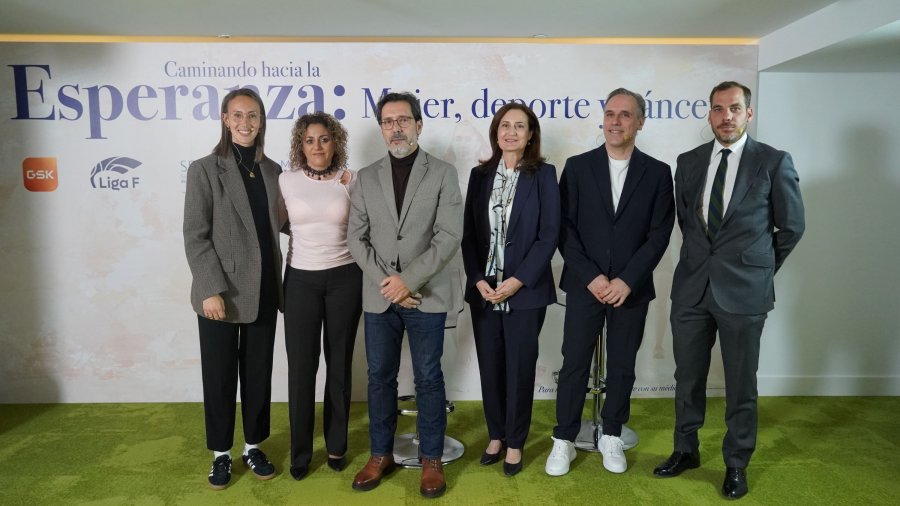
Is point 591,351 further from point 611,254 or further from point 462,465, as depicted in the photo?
point 462,465

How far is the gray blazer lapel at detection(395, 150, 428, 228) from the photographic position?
2.95 metres

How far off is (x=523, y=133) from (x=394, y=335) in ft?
3.80

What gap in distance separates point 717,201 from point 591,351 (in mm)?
966

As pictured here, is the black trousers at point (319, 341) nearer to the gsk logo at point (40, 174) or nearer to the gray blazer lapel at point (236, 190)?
the gray blazer lapel at point (236, 190)

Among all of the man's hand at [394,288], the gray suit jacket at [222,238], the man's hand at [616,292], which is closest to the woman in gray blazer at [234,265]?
the gray suit jacket at [222,238]

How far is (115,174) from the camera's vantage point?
4.21m

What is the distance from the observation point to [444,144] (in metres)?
4.25

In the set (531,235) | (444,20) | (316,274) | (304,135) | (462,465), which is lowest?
(462,465)

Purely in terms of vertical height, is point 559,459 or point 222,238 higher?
point 222,238

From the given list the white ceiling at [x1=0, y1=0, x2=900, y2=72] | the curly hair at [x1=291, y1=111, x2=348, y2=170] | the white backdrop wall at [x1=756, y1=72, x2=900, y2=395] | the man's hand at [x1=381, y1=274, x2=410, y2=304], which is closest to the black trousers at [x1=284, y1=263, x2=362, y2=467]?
the man's hand at [x1=381, y1=274, x2=410, y2=304]

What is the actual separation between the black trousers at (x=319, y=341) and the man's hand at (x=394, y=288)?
0.25m

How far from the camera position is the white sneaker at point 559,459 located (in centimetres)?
321

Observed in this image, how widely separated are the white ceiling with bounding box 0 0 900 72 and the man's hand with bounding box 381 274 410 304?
162 cm

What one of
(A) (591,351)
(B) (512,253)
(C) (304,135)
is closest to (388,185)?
(C) (304,135)
